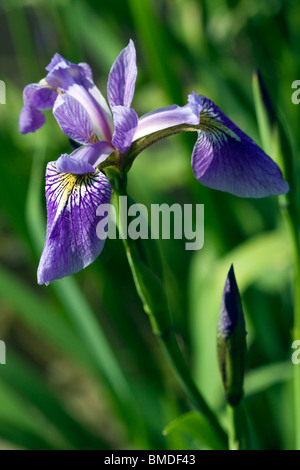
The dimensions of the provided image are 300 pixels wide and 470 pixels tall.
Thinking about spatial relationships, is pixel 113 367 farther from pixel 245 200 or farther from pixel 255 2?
pixel 255 2

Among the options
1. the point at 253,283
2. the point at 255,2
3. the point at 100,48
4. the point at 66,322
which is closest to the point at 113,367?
the point at 66,322

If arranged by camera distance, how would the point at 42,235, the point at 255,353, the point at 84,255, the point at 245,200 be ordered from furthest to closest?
1. the point at 245,200
2. the point at 255,353
3. the point at 42,235
4. the point at 84,255

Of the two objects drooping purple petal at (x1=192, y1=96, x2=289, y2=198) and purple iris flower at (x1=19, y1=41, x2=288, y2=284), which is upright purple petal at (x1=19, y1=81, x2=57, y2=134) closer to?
purple iris flower at (x1=19, y1=41, x2=288, y2=284)

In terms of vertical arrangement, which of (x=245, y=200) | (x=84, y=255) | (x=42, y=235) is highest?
(x=245, y=200)

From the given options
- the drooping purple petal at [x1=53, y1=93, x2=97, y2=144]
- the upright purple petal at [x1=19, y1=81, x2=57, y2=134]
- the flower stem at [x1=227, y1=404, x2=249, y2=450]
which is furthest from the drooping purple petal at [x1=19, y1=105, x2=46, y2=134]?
the flower stem at [x1=227, y1=404, x2=249, y2=450]

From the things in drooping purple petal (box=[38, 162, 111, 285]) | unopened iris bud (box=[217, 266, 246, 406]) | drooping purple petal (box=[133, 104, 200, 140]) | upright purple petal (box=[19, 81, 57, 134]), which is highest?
upright purple petal (box=[19, 81, 57, 134])

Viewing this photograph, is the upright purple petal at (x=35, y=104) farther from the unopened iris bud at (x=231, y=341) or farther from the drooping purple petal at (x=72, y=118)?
the unopened iris bud at (x=231, y=341)

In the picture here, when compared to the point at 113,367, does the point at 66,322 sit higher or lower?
higher
